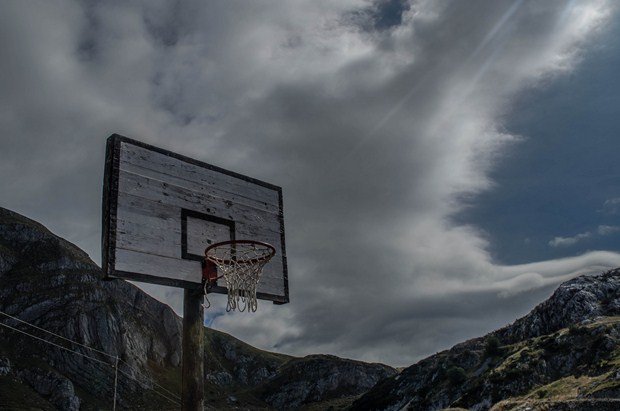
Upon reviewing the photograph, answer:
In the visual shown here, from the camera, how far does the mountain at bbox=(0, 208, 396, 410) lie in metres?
119

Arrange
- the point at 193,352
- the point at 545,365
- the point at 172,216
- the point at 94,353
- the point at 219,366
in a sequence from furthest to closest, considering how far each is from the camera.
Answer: the point at 219,366 < the point at 94,353 < the point at 545,365 < the point at 172,216 < the point at 193,352

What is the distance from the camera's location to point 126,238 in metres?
11.3

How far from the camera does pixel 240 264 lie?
43.7 feet

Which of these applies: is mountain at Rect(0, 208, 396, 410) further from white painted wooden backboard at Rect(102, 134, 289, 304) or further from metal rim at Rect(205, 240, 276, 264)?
metal rim at Rect(205, 240, 276, 264)

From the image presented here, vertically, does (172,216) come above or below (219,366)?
below

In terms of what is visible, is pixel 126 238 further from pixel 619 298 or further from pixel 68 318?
pixel 68 318

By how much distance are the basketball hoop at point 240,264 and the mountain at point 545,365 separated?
2889 cm

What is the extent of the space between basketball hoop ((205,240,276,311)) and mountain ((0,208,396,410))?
3860 inches

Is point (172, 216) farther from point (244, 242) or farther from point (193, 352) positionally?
point (193, 352)

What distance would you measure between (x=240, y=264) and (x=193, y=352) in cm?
244

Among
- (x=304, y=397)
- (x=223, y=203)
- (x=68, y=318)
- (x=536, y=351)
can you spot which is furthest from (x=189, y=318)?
(x=304, y=397)

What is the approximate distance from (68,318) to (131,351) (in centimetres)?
2040

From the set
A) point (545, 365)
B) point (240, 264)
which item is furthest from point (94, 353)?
point (240, 264)

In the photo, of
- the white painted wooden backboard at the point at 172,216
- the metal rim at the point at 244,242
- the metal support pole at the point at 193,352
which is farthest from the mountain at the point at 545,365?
the metal support pole at the point at 193,352
